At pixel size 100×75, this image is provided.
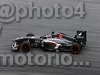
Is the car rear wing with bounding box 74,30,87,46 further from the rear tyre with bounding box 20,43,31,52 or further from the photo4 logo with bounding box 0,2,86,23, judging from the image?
the rear tyre with bounding box 20,43,31,52

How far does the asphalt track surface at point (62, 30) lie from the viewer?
165 centimetres

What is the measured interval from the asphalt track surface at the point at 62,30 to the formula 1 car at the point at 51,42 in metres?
0.02

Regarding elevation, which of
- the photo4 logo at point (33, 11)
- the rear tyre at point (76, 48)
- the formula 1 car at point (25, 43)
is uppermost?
the photo4 logo at point (33, 11)

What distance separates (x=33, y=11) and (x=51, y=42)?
17 centimetres

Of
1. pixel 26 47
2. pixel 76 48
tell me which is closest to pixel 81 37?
pixel 76 48

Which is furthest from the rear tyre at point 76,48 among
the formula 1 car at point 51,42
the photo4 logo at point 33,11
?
the photo4 logo at point 33,11

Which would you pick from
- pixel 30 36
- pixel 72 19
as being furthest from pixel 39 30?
pixel 72 19

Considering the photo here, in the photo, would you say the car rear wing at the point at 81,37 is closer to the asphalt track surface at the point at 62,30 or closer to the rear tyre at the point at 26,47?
the asphalt track surface at the point at 62,30

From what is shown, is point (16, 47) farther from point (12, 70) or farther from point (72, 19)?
point (72, 19)

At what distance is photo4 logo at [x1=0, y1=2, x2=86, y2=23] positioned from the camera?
177cm

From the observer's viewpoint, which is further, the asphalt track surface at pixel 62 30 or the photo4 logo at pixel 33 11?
the photo4 logo at pixel 33 11

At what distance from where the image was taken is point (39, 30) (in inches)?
68.4

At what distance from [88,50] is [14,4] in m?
0.40

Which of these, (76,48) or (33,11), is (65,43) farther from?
(33,11)
